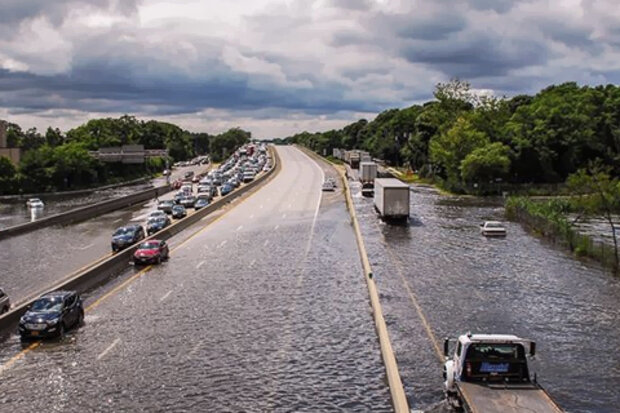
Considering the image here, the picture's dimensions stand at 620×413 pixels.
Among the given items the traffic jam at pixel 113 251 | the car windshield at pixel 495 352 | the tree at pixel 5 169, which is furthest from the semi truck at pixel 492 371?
the tree at pixel 5 169

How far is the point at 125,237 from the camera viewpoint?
56.2m

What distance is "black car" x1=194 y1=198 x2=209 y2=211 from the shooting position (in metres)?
87.1

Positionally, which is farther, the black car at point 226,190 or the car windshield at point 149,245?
the black car at point 226,190

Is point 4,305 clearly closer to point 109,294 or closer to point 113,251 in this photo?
point 109,294

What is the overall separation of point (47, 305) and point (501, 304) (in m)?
22.0

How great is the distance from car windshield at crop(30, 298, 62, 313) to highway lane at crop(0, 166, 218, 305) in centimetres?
751

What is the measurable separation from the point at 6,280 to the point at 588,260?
38.6 m

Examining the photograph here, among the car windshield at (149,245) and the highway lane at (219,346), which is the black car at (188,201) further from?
the car windshield at (149,245)

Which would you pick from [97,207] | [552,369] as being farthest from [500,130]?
[552,369]

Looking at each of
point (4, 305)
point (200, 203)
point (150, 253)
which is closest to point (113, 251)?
point (150, 253)

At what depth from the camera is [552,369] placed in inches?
1119

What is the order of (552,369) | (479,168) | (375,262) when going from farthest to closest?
(479,168), (375,262), (552,369)

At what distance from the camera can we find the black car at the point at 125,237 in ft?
182

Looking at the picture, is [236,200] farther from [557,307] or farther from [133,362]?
[133,362]
